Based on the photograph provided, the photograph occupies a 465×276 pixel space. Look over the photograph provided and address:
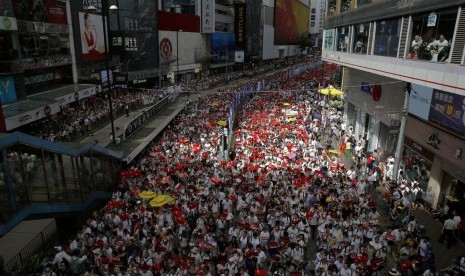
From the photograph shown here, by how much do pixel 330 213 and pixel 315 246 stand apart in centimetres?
134

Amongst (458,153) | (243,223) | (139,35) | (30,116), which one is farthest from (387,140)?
(139,35)

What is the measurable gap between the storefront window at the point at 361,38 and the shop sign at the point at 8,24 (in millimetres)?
22647

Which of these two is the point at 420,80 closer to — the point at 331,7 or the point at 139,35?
the point at 331,7

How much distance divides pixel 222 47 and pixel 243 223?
194ft

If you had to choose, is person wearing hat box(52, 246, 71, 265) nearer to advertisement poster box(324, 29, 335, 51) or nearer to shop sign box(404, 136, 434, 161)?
shop sign box(404, 136, 434, 161)

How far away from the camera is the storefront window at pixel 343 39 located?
88.8ft

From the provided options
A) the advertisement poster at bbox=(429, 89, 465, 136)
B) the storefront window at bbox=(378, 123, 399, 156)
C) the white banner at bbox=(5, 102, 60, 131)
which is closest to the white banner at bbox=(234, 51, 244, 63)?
the white banner at bbox=(5, 102, 60, 131)

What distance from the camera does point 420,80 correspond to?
50.8 ft

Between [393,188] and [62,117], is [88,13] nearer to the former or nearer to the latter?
[62,117]

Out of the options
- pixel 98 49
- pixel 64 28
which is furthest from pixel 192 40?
pixel 64 28

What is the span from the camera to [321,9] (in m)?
183

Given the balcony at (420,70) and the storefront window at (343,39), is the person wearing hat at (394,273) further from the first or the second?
the storefront window at (343,39)

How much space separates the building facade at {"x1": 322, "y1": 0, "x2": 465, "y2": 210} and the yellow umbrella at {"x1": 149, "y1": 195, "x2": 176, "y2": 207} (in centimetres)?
1130

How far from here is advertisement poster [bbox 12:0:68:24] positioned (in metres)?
26.1
